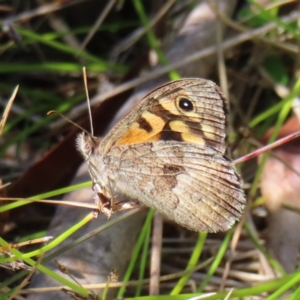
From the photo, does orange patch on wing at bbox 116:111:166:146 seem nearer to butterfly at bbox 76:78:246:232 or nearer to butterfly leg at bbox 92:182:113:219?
butterfly at bbox 76:78:246:232

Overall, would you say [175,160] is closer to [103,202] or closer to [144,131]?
[144,131]

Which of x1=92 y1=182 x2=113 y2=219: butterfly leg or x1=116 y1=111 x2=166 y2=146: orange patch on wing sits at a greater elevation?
x1=116 y1=111 x2=166 y2=146: orange patch on wing

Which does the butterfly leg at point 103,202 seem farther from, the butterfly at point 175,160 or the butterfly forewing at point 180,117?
the butterfly forewing at point 180,117

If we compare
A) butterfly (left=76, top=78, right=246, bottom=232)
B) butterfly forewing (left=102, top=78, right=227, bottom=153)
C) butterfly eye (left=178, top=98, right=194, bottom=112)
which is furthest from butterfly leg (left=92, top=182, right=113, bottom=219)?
butterfly eye (left=178, top=98, right=194, bottom=112)

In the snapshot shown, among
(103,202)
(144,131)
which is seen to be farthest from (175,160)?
(103,202)

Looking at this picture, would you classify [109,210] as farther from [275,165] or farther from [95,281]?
[275,165]

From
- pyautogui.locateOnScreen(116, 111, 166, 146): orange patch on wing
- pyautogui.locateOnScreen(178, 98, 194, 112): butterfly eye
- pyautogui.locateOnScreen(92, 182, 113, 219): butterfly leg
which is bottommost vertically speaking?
pyautogui.locateOnScreen(92, 182, 113, 219): butterfly leg

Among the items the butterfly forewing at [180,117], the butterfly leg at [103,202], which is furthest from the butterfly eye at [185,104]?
the butterfly leg at [103,202]

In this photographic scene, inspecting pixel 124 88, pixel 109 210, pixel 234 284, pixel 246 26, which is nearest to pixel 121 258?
pixel 109 210
